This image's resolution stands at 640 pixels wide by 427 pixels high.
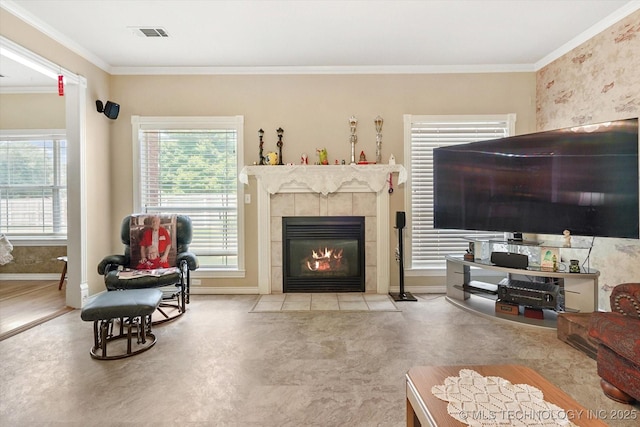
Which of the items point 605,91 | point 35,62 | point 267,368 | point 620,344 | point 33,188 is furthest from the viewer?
point 33,188

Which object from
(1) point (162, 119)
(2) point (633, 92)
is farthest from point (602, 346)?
(1) point (162, 119)

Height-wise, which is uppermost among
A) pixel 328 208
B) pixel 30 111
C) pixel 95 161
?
pixel 30 111

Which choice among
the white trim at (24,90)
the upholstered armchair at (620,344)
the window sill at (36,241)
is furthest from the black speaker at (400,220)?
the white trim at (24,90)

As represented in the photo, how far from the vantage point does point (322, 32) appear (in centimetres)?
325

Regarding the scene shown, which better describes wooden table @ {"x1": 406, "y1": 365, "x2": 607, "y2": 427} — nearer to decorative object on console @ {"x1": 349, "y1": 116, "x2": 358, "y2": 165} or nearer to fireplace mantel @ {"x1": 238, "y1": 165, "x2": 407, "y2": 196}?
fireplace mantel @ {"x1": 238, "y1": 165, "x2": 407, "y2": 196}

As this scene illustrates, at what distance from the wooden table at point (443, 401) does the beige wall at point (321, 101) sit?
3.01 meters

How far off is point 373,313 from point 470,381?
2060mm

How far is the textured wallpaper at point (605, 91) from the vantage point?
9.53 feet

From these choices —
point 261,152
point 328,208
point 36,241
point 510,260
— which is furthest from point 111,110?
point 510,260

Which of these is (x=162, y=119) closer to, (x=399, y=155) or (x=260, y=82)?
(x=260, y=82)

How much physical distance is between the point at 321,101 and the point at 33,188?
445cm

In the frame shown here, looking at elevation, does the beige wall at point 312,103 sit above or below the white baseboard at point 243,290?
above

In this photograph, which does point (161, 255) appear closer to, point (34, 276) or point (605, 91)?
point (34, 276)

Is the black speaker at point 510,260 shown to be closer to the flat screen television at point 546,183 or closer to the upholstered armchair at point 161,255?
the flat screen television at point 546,183
